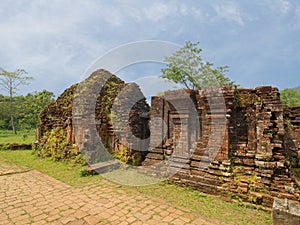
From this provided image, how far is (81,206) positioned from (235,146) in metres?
4.32

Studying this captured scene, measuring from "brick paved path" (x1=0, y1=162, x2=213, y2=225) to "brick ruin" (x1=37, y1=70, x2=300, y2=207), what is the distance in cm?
146

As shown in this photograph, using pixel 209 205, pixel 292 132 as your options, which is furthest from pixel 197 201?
pixel 292 132

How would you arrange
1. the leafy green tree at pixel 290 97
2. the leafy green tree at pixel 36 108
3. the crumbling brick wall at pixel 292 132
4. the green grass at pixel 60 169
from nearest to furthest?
the green grass at pixel 60 169
the crumbling brick wall at pixel 292 132
the leafy green tree at pixel 36 108
the leafy green tree at pixel 290 97

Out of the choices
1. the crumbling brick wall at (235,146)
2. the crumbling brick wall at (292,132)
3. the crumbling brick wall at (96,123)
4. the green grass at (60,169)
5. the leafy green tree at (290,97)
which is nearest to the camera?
the crumbling brick wall at (235,146)

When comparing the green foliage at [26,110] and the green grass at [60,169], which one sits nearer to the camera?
the green grass at [60,169]

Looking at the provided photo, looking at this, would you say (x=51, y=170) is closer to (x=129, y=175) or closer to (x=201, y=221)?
(x=129, y=175)

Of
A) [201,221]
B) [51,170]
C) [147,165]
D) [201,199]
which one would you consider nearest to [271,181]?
[201,199]

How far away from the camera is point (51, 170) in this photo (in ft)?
24.7

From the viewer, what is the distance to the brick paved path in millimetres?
3807

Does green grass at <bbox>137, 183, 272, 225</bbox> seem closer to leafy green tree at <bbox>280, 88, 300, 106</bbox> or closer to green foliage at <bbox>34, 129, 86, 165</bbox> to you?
green foliage at <bbox>34, 129, 86, 165</bbox>

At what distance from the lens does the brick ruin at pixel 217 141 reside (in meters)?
4.65

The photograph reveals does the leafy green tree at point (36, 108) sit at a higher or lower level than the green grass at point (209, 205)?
higher

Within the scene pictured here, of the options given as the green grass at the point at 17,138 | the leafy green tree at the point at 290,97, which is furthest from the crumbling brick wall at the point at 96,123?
the leafy green tree at the point at 290,97

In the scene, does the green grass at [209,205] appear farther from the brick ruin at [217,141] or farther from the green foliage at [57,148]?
the green foliage at [57,148]
